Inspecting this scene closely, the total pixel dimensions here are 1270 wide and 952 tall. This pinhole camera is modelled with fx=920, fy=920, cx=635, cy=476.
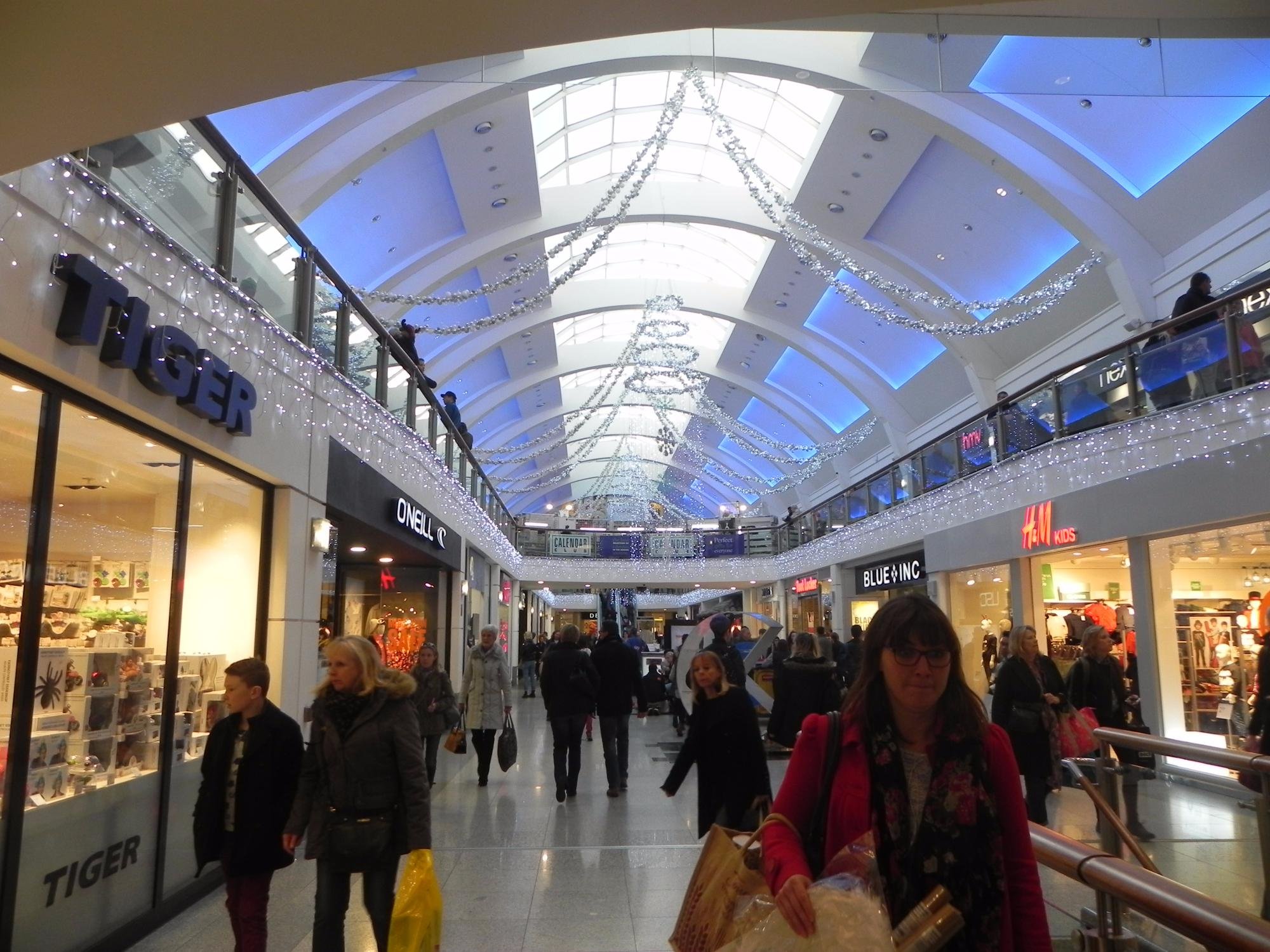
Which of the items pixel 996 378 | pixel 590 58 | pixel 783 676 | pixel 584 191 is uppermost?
pixel 584 191

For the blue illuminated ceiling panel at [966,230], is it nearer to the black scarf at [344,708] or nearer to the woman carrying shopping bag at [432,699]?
the woman carrying shopping bag at [432,699]

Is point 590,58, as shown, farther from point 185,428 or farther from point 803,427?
point 803,427

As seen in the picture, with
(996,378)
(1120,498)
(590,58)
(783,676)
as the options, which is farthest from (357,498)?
(996,378)

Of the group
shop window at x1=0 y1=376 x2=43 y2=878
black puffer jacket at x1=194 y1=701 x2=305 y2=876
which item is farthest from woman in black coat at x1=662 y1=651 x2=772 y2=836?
shop window at x1=0 y1=376 x2=43 y2=878

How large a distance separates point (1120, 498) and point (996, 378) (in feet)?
31.3

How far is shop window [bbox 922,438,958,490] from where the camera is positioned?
14992 mm

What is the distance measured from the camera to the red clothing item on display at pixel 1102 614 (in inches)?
441

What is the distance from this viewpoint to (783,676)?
726 cm

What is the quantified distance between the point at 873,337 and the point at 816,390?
5770mm

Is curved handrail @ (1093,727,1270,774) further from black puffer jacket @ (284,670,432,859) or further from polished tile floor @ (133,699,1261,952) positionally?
black puffer jacket @ (284,670,432,859)

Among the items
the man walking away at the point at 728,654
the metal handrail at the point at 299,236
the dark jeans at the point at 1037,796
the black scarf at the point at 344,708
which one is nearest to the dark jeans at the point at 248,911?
the black scarf at the point at 344,708

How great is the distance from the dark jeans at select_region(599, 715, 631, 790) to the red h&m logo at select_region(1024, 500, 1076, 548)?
235 inches

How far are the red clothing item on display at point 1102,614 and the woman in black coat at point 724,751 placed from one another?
324 inches

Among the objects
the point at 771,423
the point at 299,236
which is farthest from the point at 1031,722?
the point at 771,423
